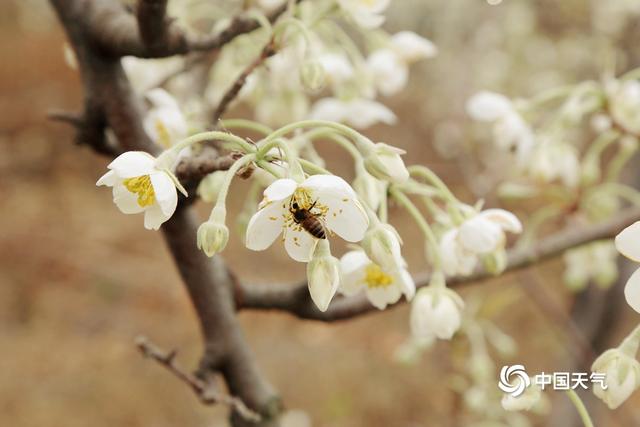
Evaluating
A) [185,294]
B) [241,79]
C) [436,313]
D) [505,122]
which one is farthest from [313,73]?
[185,294]

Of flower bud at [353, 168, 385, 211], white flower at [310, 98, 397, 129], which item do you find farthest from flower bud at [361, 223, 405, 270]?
white flower at [310, 98, 397, 129]

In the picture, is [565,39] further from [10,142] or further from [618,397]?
[618,397]

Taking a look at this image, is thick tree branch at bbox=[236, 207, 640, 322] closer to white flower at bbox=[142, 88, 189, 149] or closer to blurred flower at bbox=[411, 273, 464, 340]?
blurred flower at bbox=[411, 273, 464, 340]

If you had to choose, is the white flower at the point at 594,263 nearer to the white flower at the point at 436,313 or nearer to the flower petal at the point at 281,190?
the white flower at the point at 436,313

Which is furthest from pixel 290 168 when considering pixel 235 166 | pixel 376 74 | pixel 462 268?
pixel 376 74

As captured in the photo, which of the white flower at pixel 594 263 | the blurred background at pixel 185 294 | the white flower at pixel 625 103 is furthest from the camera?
the blurred background at pixel 185 294

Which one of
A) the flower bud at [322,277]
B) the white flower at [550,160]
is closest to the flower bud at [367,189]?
the flower bud at [322,277]

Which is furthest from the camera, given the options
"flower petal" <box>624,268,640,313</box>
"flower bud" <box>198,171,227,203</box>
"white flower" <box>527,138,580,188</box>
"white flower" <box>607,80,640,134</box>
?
"white flower" <box>527,138,580,188</box>
